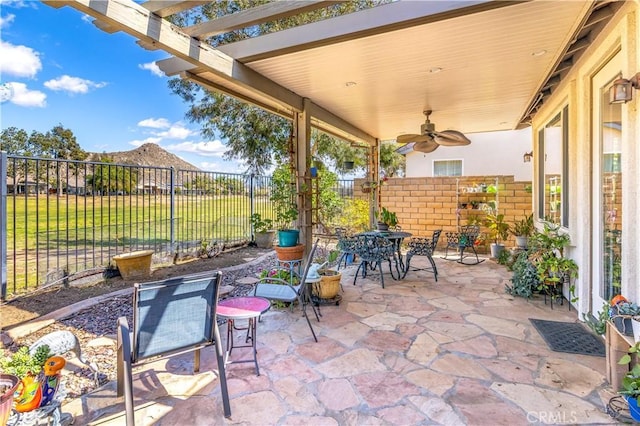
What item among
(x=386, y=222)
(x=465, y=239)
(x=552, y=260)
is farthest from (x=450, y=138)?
(x=465, y=239)

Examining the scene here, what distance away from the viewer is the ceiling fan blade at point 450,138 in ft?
16.2

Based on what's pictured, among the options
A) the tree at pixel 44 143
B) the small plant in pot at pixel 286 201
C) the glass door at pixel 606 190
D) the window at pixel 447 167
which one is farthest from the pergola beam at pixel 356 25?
the window at pixel 447 167

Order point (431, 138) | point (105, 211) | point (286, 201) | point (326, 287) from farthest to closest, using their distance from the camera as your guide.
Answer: point (105, 211), point (431, 138), point (286, 201), point (326, 287)

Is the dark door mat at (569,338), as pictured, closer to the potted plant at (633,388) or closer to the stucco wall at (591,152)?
the stucco wall at (591,152)

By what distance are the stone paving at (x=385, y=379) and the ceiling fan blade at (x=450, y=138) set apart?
8.58 ft

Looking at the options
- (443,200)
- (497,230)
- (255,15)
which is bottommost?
(497,230)

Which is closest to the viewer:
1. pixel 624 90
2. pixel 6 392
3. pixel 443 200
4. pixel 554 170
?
pixel 6 392

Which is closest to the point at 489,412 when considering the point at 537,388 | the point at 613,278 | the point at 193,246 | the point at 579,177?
the point at 537,388

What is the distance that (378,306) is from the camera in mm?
3857

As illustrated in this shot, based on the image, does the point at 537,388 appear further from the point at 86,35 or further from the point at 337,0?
the point at 86,35

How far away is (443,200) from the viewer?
777 centimetres

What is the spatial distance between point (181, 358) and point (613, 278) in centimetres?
361

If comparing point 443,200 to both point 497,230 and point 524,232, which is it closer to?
point 497,230

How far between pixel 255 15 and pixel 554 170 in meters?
4.41
